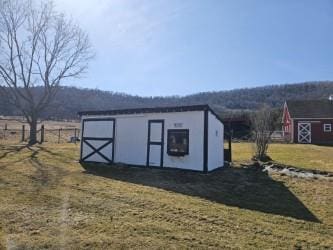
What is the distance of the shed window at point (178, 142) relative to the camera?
13453 mm

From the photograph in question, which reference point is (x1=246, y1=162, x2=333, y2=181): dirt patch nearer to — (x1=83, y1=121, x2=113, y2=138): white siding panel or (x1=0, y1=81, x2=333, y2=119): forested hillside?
(x1=83, y1=121, x2=113, y2=138): white siding panel

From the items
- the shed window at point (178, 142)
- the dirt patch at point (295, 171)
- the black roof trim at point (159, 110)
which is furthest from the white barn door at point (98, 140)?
the dirt patch at point (295, 171)

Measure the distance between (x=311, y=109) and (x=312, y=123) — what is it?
1.91m

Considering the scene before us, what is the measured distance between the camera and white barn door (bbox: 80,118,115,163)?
1538cm

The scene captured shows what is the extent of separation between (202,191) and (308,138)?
90.7ft

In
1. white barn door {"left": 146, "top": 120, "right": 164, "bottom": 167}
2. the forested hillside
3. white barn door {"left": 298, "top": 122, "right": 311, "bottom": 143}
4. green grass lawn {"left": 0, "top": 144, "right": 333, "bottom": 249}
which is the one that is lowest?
green grass lawn {"left": 0, "top": 144, "right": 333, "bottom": 249}

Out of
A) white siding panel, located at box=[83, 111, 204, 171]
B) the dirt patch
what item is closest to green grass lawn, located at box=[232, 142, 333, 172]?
the dirt patch

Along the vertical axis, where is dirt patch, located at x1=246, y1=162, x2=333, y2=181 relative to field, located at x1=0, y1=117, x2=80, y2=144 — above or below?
below

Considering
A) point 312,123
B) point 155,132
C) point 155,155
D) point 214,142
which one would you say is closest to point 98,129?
point 155,132

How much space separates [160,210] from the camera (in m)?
7.62

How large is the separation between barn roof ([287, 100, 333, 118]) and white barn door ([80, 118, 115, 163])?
Result: 996 inches

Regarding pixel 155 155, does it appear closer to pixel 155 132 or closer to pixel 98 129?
pixel 155 132

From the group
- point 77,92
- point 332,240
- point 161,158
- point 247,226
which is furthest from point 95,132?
point 77,92

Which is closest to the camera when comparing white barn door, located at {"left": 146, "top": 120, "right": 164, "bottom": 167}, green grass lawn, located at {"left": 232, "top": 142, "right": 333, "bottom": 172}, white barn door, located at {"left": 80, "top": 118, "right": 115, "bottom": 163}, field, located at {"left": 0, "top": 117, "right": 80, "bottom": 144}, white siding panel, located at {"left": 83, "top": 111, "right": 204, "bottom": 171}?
white siding panel, located at {"left": 83, "top": 111, "right": 204, "bottom": 171}
